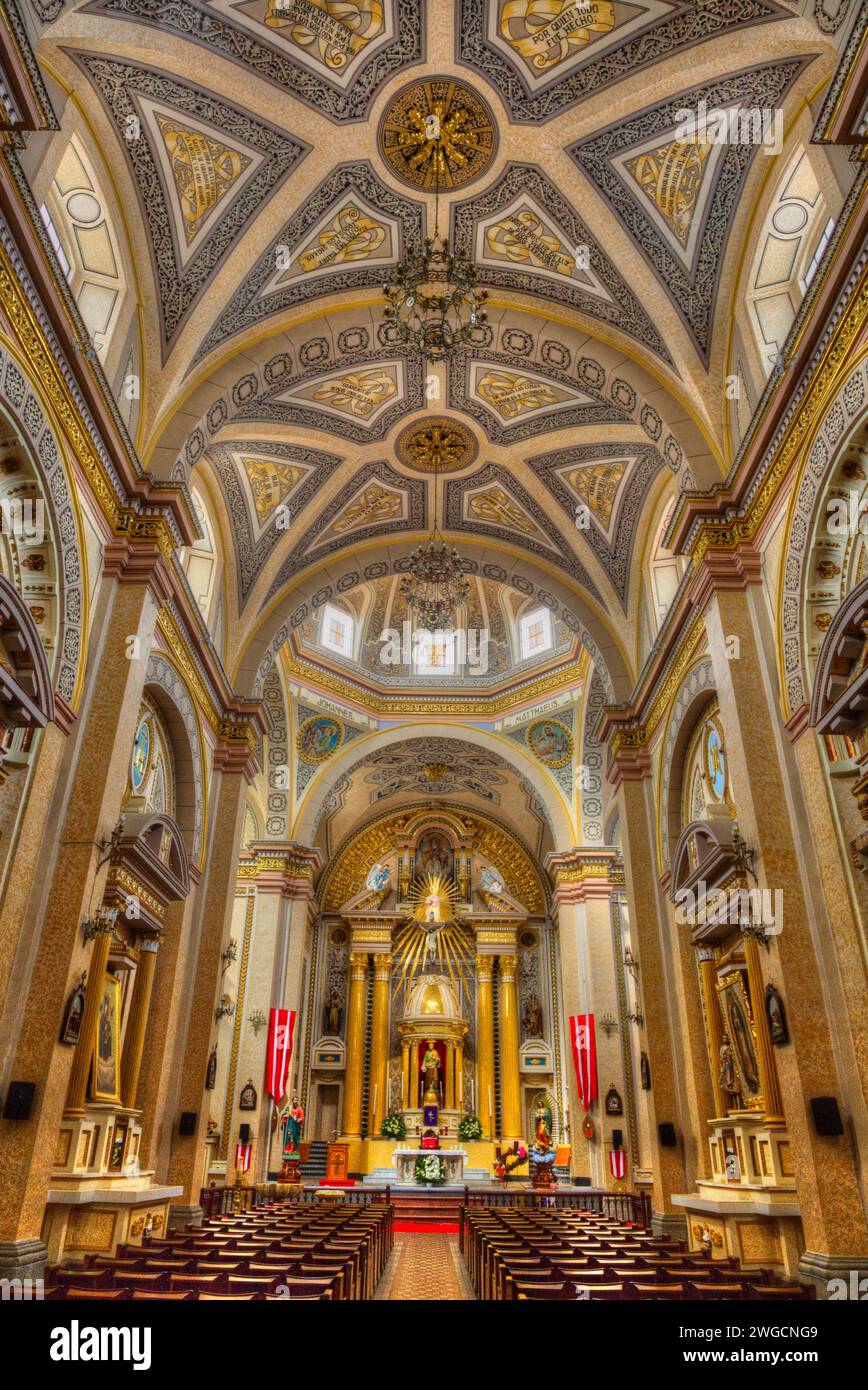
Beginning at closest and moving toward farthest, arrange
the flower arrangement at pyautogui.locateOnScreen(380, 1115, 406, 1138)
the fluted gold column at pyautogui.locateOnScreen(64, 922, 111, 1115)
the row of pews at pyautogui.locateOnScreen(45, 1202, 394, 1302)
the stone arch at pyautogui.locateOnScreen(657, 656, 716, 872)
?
1. the row of pews at pyautogui.locateOnScreen(45, 1202, 394, 1302)
2. the fluted gold column at pyautogui.locateOnScreen(64, 922, 111, 1115)
3. the stone arch at pyautogui.locateOnScreen(657, 656, 716, 872)
4. the flower arrangement at pyautogui.locateOnScreen(380, 1115, 406, 1138)

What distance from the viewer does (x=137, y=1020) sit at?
1062 centimetres

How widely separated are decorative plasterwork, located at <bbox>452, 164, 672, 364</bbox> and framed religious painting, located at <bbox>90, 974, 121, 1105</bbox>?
9.56m

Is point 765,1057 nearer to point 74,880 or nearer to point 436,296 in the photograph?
point 74,880

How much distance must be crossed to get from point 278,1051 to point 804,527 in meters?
15.1

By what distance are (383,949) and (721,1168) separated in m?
17.0

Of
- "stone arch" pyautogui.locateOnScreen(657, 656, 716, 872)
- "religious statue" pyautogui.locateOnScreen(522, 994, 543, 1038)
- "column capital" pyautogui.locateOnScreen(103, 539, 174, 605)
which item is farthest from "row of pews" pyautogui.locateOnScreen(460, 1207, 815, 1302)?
"religious statue" pyautogui.locateOnScreen(522, 994, 543, 1038)

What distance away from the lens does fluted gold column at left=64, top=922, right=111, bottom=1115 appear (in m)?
8.65

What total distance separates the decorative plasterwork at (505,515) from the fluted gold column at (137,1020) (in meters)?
8.86

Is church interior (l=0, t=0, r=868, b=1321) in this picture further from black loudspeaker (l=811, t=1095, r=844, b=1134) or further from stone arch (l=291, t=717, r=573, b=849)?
stone arch (l=291, t=717, r=573, b=849)

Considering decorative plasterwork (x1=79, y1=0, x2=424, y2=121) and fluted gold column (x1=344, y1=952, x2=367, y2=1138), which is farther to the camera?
fluted gold column (x1=344, y1=952, x2=367, y2=1138)

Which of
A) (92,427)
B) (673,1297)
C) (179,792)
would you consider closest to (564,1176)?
(179,792)

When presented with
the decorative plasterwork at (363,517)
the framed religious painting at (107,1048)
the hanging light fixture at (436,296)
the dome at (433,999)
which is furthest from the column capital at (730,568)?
the dome at (433,999)

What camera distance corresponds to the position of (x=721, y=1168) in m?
10.2

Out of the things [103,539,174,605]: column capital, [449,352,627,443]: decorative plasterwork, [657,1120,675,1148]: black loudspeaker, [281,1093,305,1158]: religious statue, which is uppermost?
[449,352,627,443]: decorative plasterwork
